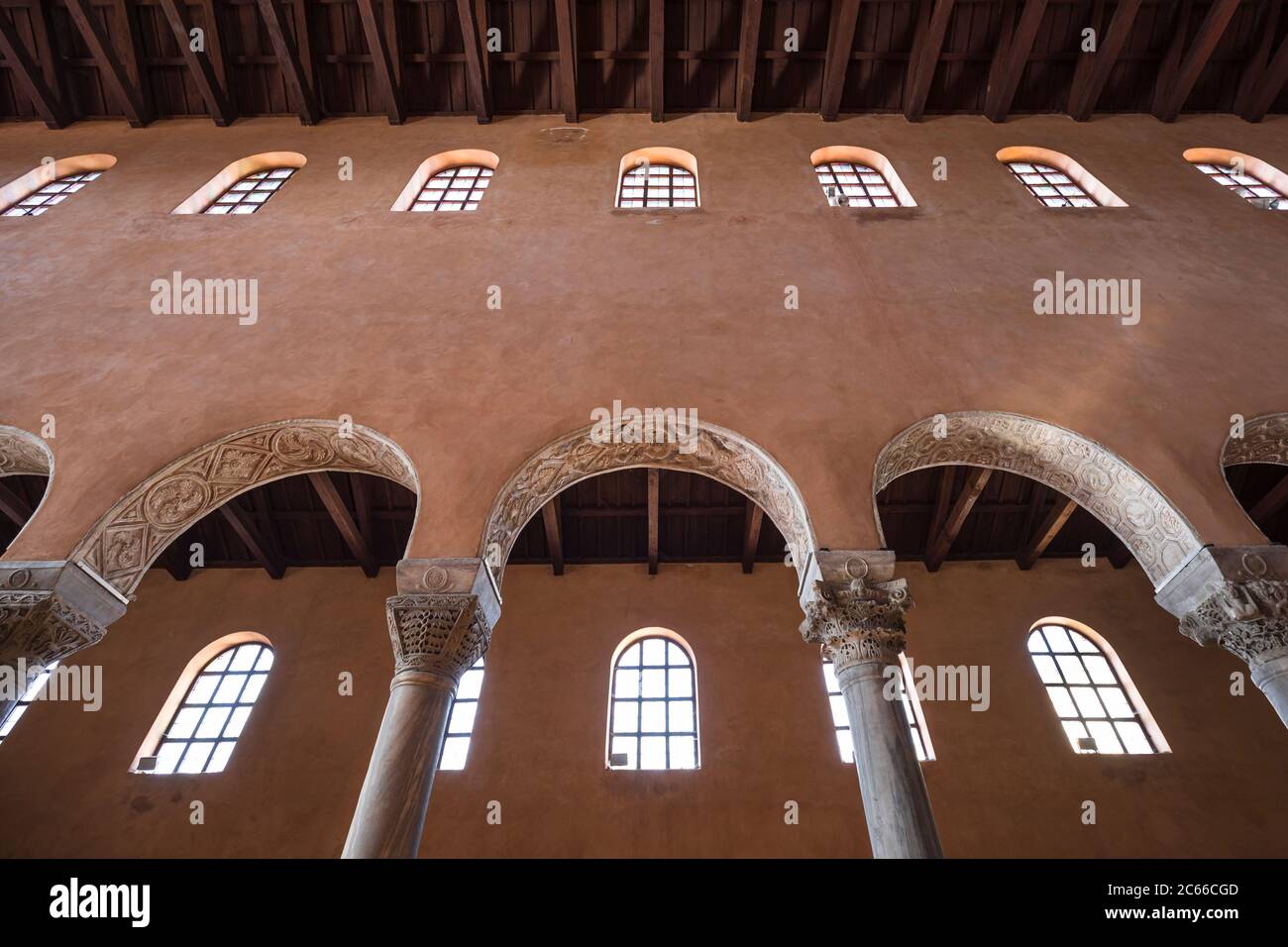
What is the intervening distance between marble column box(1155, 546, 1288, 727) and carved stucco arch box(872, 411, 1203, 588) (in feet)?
0.75

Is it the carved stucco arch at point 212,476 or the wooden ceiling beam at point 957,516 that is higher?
the carved stucco arch at point 212,476

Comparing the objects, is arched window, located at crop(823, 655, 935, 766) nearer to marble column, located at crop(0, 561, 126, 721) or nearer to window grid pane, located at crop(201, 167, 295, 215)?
marble column, located at crop(0, 561, 126, 721)

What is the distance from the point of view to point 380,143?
10.7m

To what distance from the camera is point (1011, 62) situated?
1041 cm

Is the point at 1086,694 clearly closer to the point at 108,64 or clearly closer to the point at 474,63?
the point at 474,63

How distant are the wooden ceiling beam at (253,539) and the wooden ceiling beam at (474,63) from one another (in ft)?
22.1

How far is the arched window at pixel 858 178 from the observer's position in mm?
9773

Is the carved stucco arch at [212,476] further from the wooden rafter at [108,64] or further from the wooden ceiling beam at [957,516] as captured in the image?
the wooden rafter at [108,64]

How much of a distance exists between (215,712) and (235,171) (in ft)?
24.9

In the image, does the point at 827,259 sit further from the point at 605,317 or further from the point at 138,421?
the point at 138,421

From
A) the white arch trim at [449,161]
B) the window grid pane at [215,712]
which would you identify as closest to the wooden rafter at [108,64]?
the white arch trim at [449,161]

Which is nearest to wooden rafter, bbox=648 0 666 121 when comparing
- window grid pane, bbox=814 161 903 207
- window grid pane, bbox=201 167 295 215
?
window grid pane, bbox=814 161 903 207
